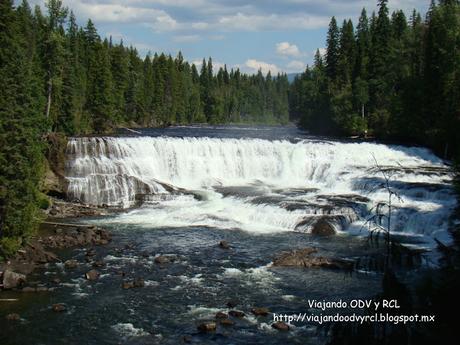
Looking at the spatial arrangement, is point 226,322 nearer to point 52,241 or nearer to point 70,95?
point 52,241

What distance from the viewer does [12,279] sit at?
20000 mm

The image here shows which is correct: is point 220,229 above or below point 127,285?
above

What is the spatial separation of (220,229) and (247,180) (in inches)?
572

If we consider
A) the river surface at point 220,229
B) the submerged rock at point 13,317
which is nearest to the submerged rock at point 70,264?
the river surface at point 220,229

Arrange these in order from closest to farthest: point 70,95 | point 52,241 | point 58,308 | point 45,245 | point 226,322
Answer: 1. point 226,322
2. point 58,308
3. point 45,245
4. point 52,241
5. point 70,95

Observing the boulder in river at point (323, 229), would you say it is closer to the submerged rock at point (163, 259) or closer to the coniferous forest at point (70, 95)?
the submerged rock at point (163, 259)

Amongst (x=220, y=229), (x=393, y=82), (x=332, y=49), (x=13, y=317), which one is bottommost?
(x=13, y=317)

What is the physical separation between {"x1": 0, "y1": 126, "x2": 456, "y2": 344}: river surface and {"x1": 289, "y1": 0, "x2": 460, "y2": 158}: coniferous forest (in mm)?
5511

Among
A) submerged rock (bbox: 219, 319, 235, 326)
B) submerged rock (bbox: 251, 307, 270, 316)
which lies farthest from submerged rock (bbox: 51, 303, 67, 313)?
submerged rock (bbox: 251, 307, 270, 316)

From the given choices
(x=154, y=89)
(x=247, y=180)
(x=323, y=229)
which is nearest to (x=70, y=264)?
(x=323, y=229)

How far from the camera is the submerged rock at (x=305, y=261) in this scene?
22752 millimetres

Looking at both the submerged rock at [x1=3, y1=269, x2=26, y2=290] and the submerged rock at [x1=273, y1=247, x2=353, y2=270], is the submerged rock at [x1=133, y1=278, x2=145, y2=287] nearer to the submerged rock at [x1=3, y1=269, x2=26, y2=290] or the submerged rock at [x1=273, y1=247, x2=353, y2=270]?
the submerged rock at [x1=3, y1=269, x2=26, y2=290]

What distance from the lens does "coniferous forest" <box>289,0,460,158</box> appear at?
4900 centimetres

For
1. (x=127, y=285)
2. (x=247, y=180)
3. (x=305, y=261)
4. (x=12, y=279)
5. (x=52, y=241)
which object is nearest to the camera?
(x=12, y=279)
